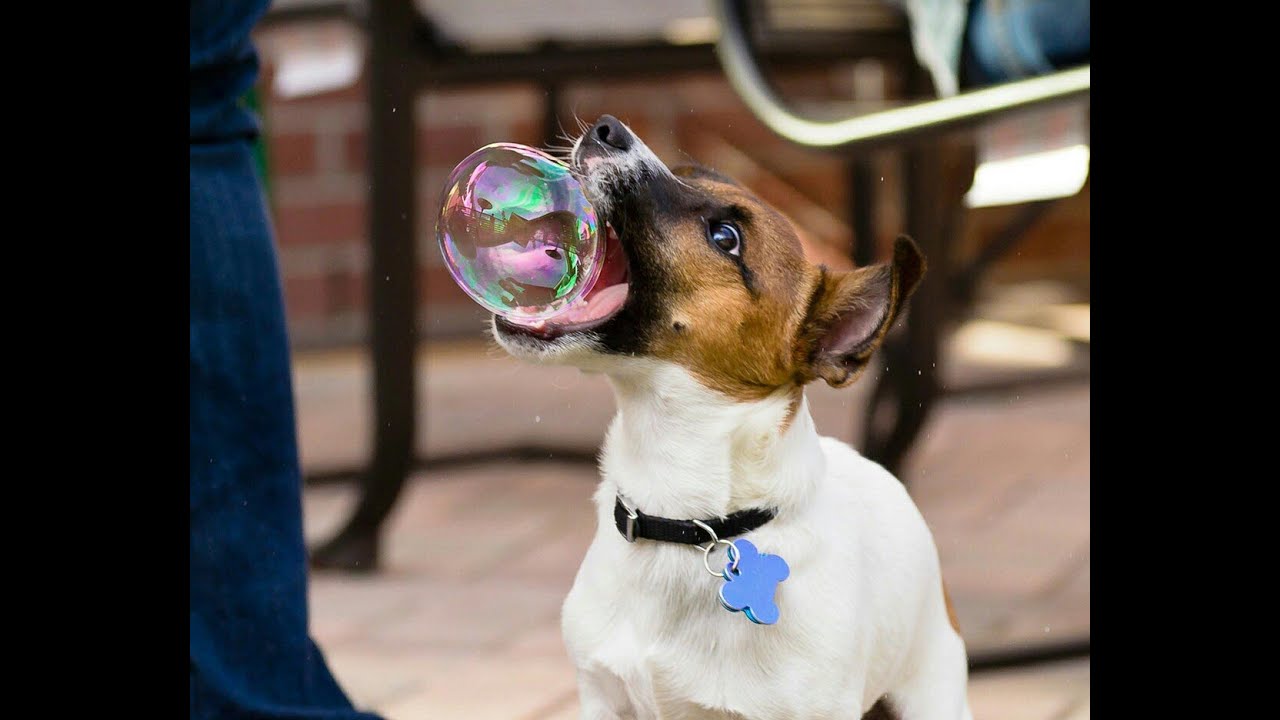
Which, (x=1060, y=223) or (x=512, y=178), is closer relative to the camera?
(x=512, y=178)

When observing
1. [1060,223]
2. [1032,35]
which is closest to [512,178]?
[1032,35]

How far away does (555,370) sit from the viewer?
4.53 m

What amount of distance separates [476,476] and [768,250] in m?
2.16

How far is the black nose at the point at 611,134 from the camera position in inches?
67.2

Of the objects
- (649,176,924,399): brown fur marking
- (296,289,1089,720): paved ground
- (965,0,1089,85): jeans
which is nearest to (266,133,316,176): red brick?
(296,289,1089,720): paved ground

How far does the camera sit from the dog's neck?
5.63 ft

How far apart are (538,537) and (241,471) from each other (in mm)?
1303

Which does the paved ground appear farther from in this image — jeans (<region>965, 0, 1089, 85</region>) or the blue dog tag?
jeans (<region>965, 0, 1089, 85</region>)

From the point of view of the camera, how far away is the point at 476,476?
383cm

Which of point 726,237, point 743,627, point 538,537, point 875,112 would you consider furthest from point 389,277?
point 743,627

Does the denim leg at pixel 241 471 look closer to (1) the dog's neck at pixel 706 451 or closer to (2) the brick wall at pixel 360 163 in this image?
(1) the dog's neck at pixel 706 451

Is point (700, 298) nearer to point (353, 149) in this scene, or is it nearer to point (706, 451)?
point (706, 451)

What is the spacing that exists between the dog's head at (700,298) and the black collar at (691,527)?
138 mm
